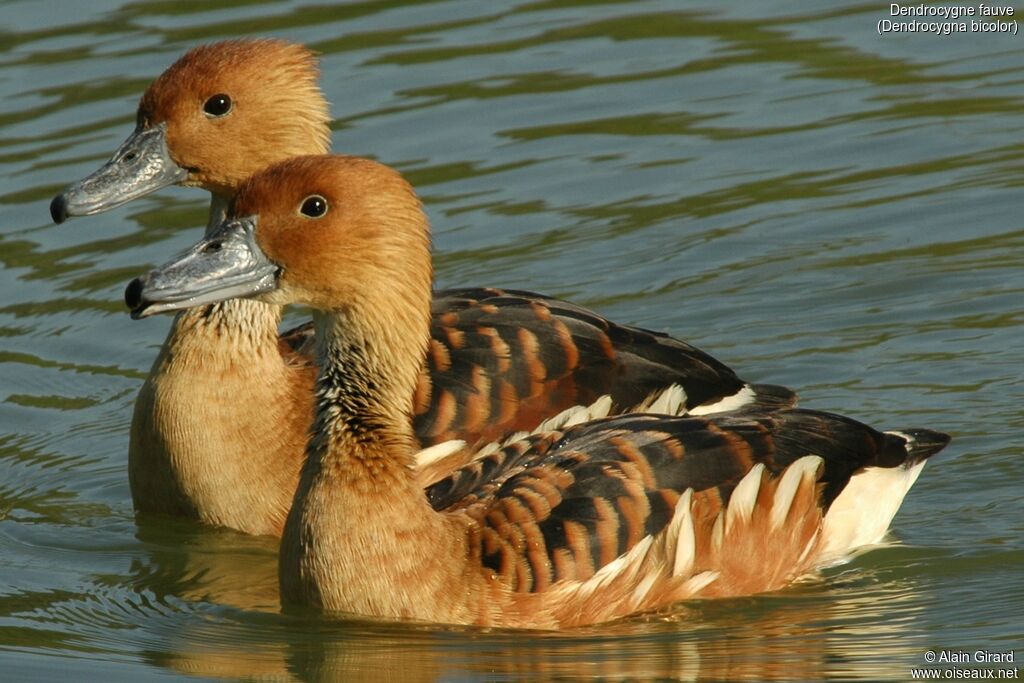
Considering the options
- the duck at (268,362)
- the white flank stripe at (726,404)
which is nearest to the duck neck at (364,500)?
the duck at (268,362)

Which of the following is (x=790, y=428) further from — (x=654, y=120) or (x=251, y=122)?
(x=654, y=120)

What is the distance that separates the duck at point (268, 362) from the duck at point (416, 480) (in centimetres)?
105

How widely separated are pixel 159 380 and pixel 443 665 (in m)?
2.98

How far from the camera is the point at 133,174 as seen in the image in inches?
436

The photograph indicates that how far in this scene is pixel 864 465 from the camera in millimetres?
9875

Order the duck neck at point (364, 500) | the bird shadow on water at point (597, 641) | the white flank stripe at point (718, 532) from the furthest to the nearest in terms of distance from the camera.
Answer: the white flank stripe at point (718, 532) → the duck neck at point (364, 500) → the bird shadow on water at point (597, 641)

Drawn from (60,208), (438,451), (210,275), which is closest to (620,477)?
(438,451)

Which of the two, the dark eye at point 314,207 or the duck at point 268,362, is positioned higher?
the dark eye at point 314,207

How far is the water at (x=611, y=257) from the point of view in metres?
9.11

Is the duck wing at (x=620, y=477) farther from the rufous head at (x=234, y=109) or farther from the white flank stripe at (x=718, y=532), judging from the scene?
the rufous head at (x=234, y=109)

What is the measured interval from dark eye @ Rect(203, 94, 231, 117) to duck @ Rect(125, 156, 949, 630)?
6.61 feet

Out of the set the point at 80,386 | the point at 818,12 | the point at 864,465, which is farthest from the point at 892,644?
the point at 818,12

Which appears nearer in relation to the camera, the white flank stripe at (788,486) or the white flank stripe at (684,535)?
the white flank stripe at (684,535)

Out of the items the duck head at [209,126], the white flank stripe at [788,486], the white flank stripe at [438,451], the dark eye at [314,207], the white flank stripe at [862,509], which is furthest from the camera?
the duck head at [209,126]
